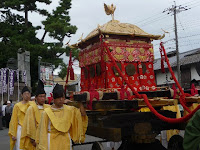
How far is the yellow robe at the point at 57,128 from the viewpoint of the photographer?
3600 millimetres

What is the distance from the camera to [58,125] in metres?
3.64

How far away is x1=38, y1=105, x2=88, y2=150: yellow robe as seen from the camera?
360cm

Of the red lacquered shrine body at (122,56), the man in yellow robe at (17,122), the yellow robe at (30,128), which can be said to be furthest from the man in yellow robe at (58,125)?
the man in yellow robe at (17,122)

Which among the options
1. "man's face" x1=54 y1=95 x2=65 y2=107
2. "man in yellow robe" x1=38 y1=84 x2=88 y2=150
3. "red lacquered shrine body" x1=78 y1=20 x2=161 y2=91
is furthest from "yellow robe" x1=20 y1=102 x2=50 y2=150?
"red lacquered shrine body" x1=78 y1=20 x2=161 y2=91

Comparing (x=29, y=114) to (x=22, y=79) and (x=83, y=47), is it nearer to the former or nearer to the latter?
(x=83, y=47)

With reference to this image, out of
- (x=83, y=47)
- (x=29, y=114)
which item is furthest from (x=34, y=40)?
(x=29, y=114)

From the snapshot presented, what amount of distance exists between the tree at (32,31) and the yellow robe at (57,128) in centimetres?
1496

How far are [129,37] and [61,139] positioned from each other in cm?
274

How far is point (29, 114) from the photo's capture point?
4.69 metres

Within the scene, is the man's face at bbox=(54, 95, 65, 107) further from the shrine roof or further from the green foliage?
the green foliage

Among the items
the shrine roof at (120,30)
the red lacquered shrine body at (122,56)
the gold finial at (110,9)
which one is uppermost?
the gold finial at (110,9)

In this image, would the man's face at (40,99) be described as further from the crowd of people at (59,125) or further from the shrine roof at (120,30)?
the shrine roof at (120,30)

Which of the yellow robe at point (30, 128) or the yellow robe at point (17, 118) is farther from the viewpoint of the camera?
the yellow robe at point (17, 118)

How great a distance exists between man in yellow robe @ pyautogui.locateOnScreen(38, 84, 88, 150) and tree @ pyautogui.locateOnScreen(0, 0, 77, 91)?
14.9 metres
